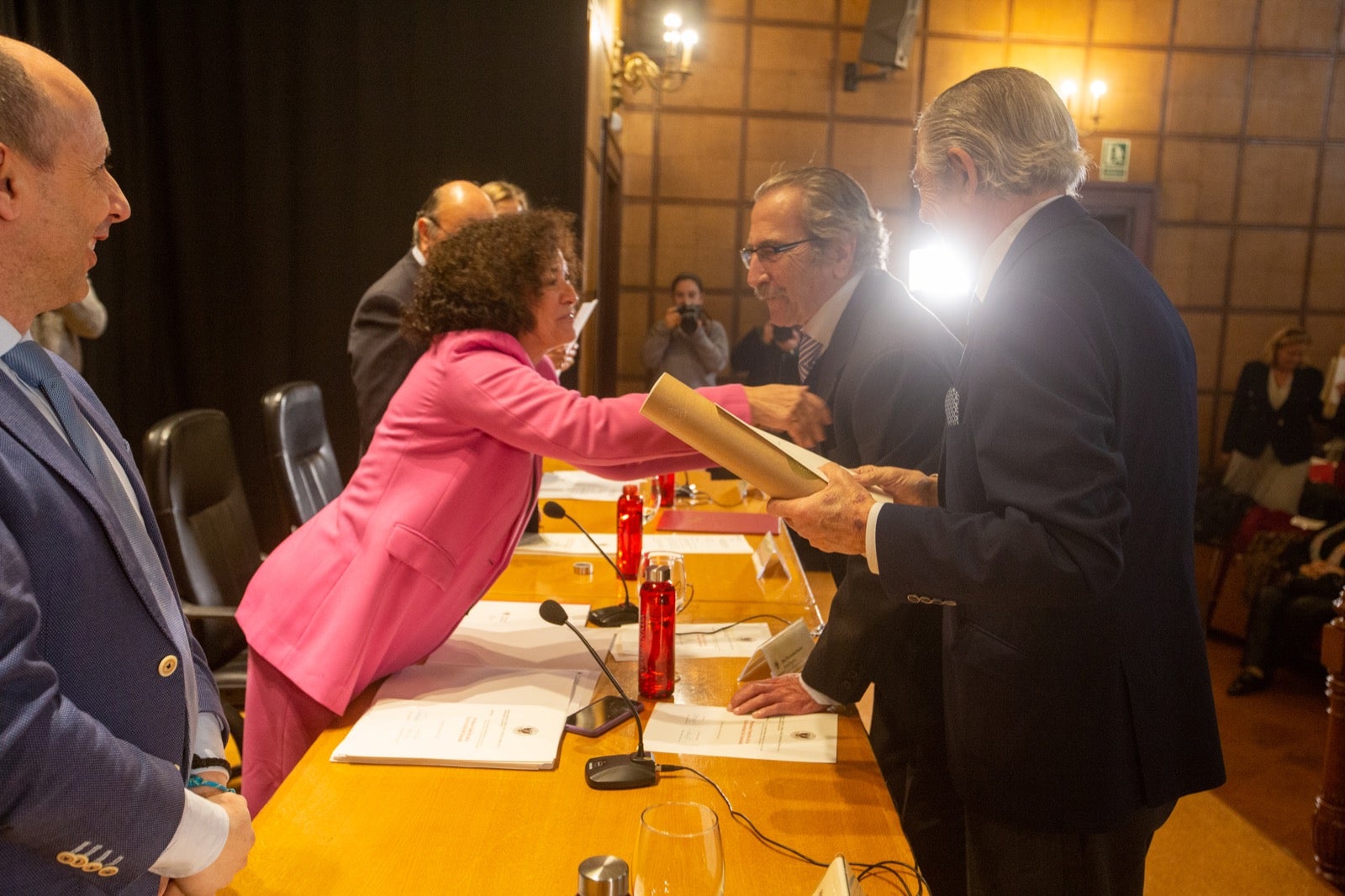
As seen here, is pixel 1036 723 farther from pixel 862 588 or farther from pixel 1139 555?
pixel 862 588

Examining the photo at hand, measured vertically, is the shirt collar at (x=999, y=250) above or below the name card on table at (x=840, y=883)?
above

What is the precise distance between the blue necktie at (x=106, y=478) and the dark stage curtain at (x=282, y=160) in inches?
119

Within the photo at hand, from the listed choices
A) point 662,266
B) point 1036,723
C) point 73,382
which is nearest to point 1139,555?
point 1036,723

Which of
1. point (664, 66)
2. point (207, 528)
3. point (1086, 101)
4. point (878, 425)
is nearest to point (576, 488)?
point (207, 528)

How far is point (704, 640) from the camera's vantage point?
196cm

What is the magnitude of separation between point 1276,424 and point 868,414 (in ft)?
18.3

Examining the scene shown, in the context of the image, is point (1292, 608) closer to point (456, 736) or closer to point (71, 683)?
point (456, 736)

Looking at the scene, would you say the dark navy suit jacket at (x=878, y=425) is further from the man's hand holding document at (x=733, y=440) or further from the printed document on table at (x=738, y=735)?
the man's hand holding document at (x=733, y=440)

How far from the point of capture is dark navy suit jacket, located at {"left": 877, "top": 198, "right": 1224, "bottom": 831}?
46.2 inches

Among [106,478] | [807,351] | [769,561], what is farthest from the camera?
[769,561]

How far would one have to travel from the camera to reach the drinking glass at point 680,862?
877mm

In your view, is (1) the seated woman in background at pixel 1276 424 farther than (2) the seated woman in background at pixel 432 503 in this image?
Yes

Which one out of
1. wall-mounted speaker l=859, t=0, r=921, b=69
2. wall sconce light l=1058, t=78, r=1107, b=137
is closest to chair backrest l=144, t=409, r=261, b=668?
wall-mounted speaker l=859, t=0, r=921, b=69

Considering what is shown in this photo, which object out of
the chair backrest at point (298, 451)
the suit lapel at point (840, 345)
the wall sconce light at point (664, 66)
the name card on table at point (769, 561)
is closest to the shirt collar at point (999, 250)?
the suit lapel at point (840, 345)
